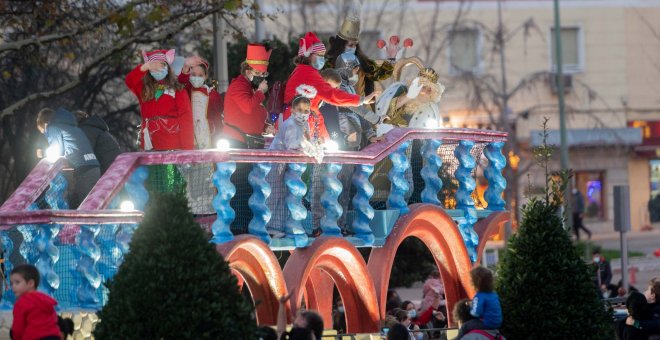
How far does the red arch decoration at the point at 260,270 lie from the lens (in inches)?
577

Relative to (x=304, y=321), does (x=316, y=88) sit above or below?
above

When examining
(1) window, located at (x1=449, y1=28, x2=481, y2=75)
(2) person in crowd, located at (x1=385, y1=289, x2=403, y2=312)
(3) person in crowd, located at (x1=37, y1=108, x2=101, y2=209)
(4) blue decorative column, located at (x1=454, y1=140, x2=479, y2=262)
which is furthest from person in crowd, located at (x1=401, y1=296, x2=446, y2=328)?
(1) window, located at (x1=449, y1=28, x2=481, y2=75)

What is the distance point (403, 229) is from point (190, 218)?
513cm

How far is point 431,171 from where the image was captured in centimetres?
1744

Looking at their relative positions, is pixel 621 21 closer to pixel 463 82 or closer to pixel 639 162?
pixel 639 162

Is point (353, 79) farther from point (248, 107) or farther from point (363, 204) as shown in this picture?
point (363, 204)

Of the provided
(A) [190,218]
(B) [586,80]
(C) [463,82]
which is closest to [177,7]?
(A) [190,218]

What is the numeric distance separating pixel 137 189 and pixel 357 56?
4313 millimetres

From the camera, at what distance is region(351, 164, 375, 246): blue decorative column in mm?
16359

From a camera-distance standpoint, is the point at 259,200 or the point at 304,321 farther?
the point at 259,200

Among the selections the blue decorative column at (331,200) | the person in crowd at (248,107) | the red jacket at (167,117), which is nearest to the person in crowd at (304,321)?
the blue decorative column at (331,200)

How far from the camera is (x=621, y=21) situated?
48312 millimetres

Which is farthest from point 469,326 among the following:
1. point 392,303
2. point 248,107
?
point 392,303

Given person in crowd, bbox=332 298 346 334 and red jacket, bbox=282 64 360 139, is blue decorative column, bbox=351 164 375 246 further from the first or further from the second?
person in crowd, bbox=332 298 346 334
